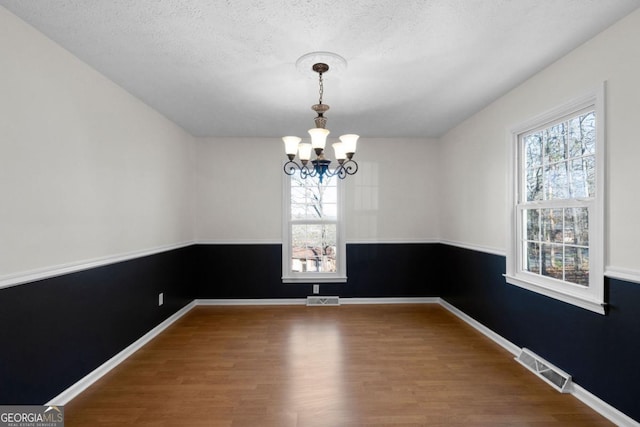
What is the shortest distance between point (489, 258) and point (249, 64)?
10.1 ft

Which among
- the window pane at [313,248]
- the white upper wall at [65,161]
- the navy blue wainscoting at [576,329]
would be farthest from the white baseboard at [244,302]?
the navy blue wainscoting at [576,329]

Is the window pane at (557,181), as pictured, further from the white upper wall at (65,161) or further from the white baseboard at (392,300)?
the white upper wall at (65,161)

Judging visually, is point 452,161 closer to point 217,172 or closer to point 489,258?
point 489,258

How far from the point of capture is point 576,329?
2256mm

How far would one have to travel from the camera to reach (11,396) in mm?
1799

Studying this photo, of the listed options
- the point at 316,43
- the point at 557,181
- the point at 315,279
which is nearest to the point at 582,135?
the point at 557,181

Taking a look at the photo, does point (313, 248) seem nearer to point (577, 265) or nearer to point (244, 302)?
point (244, 302)

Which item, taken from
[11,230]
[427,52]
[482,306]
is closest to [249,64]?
[427,52]

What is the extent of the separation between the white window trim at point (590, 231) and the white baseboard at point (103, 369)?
372cm

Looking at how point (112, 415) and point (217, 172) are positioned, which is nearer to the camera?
point (112, 415)

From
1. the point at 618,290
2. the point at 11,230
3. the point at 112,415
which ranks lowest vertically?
the point at 112,415

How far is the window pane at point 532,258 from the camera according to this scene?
2.74 m

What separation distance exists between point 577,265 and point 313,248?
3.13m

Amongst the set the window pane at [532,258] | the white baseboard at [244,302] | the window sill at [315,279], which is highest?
the window pane at [532,258]
